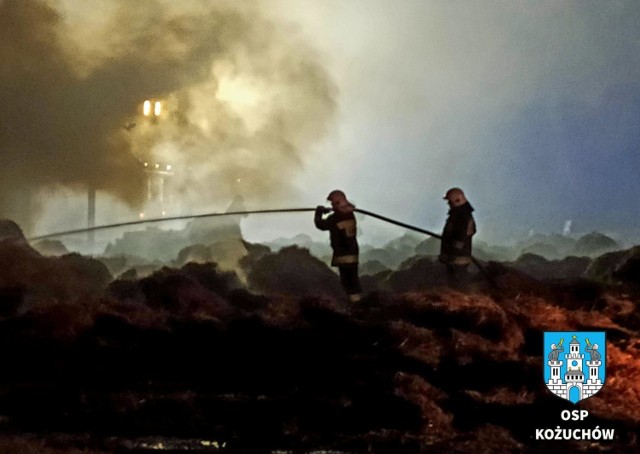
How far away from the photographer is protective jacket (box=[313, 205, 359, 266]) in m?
3.31

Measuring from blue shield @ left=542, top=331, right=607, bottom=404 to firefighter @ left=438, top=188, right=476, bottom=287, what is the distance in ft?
1.76

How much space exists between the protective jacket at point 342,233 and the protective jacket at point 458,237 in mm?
479

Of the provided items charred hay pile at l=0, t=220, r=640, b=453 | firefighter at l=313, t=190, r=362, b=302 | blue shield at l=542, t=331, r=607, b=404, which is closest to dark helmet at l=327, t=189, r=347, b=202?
firefighter at l=313, t=190, r=362, b=302

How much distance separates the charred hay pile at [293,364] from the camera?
2.99 metres

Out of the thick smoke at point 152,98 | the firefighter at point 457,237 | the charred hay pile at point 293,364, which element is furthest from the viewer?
the thick smoke at point 152,98

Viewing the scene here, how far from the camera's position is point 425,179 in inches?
134

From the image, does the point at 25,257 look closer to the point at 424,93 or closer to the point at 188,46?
the point at 188,46

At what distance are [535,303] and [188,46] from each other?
2345 mm

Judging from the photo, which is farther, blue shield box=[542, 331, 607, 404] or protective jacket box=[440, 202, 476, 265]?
protective jacket box=[440, 202, 476, 265]

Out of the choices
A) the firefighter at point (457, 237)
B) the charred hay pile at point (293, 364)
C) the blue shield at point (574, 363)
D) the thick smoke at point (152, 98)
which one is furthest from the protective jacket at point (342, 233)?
the blue shield at point (574, 363)

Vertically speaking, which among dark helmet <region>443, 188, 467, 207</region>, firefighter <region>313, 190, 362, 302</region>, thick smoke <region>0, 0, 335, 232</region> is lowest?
firefighter <region>313, 190, 362, 302</region>

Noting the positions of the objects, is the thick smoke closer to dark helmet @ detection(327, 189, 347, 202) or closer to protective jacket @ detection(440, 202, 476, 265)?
dark helmet @ detection(327, 189, 347, 202)

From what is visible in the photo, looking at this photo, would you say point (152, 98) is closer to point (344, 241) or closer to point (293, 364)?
point (344, 241)

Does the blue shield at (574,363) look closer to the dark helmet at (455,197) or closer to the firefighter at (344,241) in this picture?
the dark helmet at (455,197)
